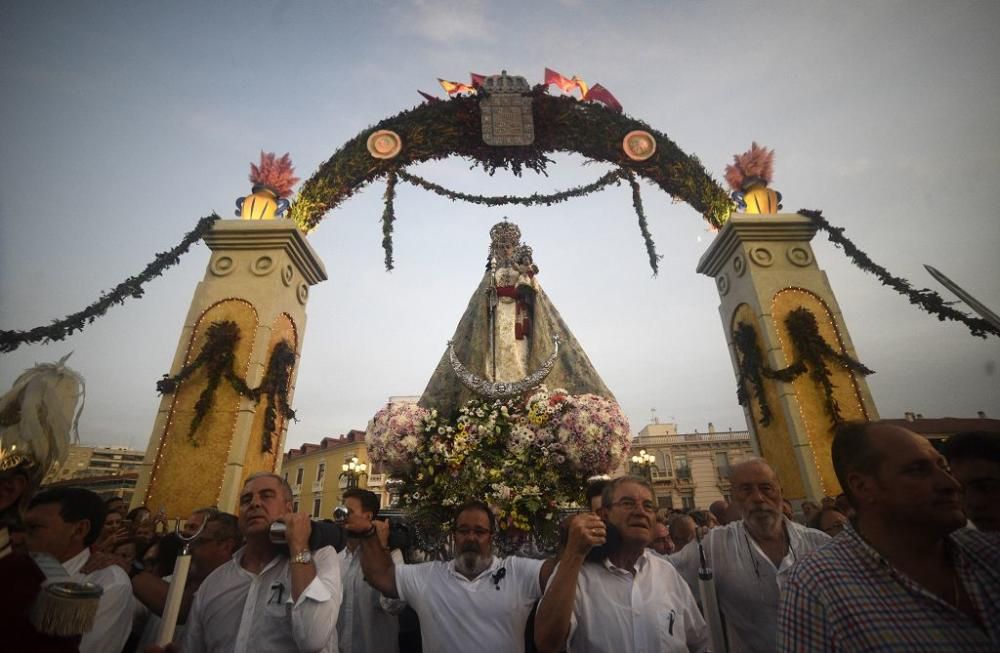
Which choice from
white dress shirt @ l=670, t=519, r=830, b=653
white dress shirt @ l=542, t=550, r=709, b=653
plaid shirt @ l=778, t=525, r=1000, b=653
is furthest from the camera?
white dress shirt @ l=670, t=519, r=830, b=653

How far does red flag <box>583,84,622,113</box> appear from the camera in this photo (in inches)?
409

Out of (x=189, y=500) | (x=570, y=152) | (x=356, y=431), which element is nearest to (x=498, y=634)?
(x=189, y=500)

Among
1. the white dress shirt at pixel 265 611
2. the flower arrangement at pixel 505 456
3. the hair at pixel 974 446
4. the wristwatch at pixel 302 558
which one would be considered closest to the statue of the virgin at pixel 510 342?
the flower arrangement at pixel 505 456

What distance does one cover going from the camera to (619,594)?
253 cm

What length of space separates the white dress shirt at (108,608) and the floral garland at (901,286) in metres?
10.5

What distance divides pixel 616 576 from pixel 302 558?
67.7 inches

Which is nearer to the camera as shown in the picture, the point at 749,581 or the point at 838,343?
the point at 749,581

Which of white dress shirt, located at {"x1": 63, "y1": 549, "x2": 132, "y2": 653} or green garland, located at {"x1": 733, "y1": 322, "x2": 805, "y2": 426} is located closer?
white dress shirt, located at {"x1": 63, "y1": 549, "x2": 132, "y2": 653}

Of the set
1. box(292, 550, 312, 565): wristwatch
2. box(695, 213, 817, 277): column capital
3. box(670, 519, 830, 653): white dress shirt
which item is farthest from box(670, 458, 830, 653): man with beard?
box(695, 213, 817, 277): column capital

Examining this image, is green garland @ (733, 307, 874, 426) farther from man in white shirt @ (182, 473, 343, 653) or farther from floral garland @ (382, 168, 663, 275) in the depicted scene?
man in white shirt @ (182, 473, 343, 653)

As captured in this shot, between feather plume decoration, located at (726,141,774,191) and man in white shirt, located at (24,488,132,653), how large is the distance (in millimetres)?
11220

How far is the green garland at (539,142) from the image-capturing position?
9.95 metres

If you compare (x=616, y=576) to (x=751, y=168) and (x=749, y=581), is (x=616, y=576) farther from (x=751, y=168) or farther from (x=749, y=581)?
(x=751, y=168)

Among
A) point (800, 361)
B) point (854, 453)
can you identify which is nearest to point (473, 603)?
point (854, 453)
